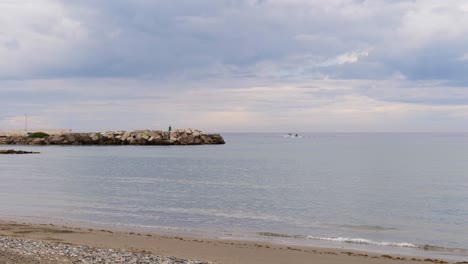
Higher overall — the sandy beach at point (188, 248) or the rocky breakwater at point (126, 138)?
the rocky breakwater at point (126, 138)

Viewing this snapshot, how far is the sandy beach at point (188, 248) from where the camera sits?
16344 millimetres

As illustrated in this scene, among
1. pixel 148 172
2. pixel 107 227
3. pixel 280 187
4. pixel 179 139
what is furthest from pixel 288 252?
pixel 179 139

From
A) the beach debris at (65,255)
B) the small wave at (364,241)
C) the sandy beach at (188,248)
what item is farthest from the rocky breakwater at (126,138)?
the beach debris at (65,255)

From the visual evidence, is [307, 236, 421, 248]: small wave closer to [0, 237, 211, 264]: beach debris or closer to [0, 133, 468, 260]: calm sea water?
[0, 133, 468, 260]: calm sea water

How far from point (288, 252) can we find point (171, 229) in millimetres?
6981

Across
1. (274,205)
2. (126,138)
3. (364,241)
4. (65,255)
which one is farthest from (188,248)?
(126,138)

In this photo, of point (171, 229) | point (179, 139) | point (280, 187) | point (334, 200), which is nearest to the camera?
point (171, 229)

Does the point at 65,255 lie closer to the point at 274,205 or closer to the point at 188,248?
the point at 188,248

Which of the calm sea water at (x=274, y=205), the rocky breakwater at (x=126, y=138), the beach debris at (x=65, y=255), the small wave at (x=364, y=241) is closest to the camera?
the beach debris at (x=65, y=255)

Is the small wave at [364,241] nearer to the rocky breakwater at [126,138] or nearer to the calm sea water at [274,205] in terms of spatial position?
the calm sea water at [274,205]

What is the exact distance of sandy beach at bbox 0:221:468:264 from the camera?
1634 centimetres

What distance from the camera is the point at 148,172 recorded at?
186ft

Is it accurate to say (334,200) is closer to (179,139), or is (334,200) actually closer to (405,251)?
(405,251)

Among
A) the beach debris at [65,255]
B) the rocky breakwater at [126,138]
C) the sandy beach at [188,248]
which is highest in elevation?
the rocky breakwater at [126,138]
